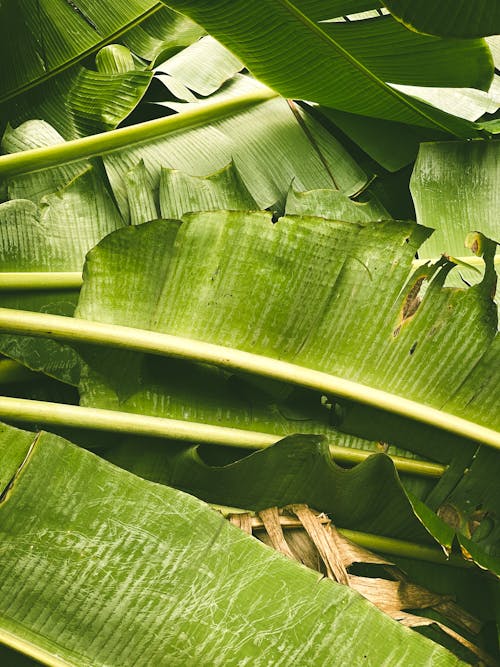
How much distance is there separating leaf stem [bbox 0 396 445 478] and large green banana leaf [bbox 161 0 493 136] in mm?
452

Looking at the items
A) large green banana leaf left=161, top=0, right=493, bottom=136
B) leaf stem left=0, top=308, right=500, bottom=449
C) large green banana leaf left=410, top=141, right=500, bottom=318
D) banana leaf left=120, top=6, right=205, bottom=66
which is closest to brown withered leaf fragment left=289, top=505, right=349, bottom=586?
leaf stem left=0, top=308, right=500, bottom=449

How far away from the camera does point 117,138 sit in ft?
2.85

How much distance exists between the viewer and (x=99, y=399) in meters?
0.71

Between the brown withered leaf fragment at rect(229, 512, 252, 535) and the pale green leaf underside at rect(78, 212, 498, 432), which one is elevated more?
the pale green leaf underside at rect(78, 212, 498, 432)

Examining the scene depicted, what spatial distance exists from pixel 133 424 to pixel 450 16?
0.50 meters

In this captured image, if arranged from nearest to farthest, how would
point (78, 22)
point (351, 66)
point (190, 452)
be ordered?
point (190, 452) → point (351, 66) → point (78, 22)

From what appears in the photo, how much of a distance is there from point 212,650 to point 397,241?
0.46m

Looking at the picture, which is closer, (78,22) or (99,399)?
(99,399)

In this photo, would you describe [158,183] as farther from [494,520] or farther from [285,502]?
[494,520]

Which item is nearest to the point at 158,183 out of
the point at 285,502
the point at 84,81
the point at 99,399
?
the point at 84,81

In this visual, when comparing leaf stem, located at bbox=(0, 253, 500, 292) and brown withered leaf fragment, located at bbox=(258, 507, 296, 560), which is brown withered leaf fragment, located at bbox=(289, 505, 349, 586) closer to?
brown withered leaf fragment, located at bbox=(258, 507, 296, 560)

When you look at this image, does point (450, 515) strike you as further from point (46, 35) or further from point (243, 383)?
point (46, 35)

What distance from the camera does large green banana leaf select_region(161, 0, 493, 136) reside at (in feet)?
2.33

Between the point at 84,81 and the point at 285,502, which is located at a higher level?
the point at 84,81
